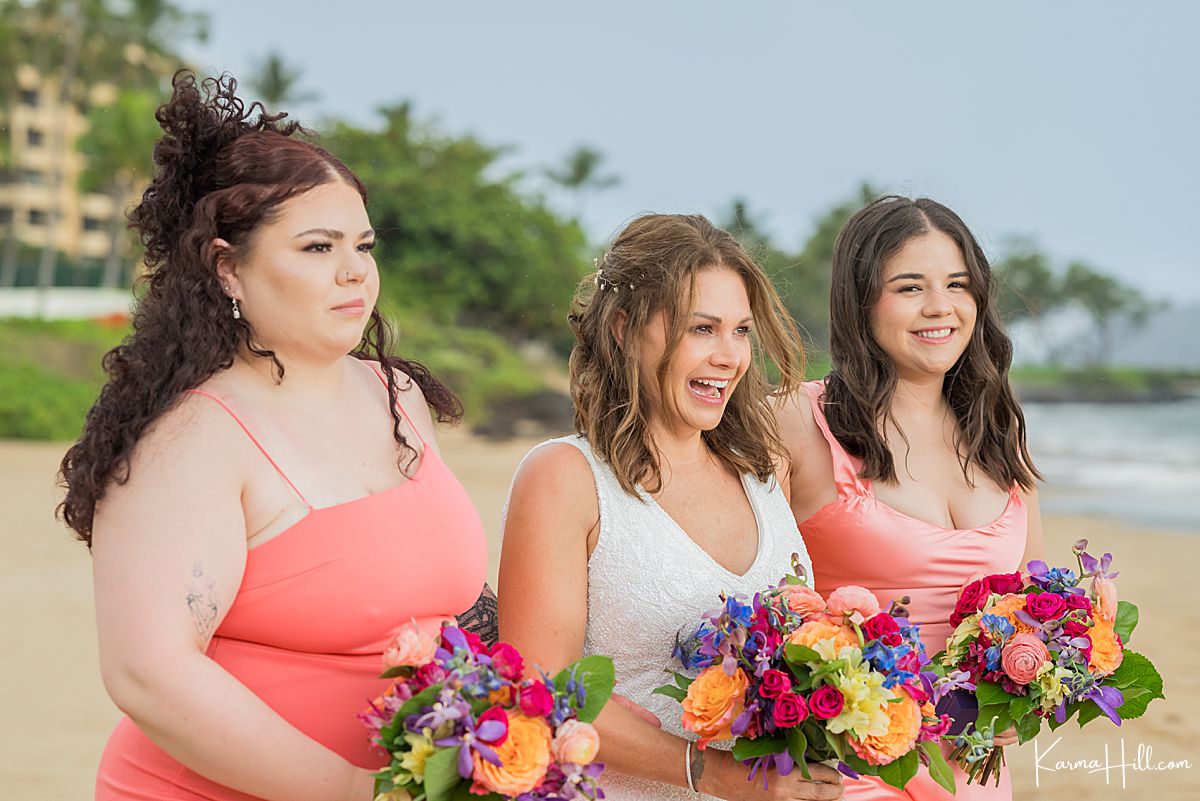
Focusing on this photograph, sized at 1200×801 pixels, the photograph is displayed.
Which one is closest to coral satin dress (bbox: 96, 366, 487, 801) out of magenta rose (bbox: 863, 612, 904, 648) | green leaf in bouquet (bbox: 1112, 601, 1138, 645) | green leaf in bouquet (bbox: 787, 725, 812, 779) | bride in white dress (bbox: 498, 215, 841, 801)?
bride in white dress (bbox: 498, 215, 841, 801)

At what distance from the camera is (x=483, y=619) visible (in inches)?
140

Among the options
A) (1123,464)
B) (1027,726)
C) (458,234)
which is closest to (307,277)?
(1027,726)

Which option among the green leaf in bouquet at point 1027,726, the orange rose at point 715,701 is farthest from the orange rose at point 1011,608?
the orange rose at point 715,701

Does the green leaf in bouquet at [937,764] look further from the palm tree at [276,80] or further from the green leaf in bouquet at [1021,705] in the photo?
the palm tree at [276,80]

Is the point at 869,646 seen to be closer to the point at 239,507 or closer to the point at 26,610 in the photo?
the point at 239,507

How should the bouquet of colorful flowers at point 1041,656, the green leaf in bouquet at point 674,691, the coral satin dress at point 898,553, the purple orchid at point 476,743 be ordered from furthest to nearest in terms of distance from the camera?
1. the coral satin dress at point 898,553
2. the bouquet of colorful flowers at point 1041,656
3. the green leaf in bouquet at point 674,691
4. the purple orchid at point 476,743

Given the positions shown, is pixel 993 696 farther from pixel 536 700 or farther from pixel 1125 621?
pixel 536 700

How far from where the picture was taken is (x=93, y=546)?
268 centimetres

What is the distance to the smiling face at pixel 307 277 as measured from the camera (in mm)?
2850

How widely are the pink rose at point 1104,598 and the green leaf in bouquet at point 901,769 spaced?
94 centimetres

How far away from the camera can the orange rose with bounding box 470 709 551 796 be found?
7.89 feet

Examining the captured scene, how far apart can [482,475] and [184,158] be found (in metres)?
22.4

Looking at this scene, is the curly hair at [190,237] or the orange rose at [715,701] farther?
the orange rose at [715,701]

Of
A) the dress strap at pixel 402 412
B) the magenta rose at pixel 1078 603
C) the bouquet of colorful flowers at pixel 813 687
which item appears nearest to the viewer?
the bouquet of colorful flowers at pixel 813 687
